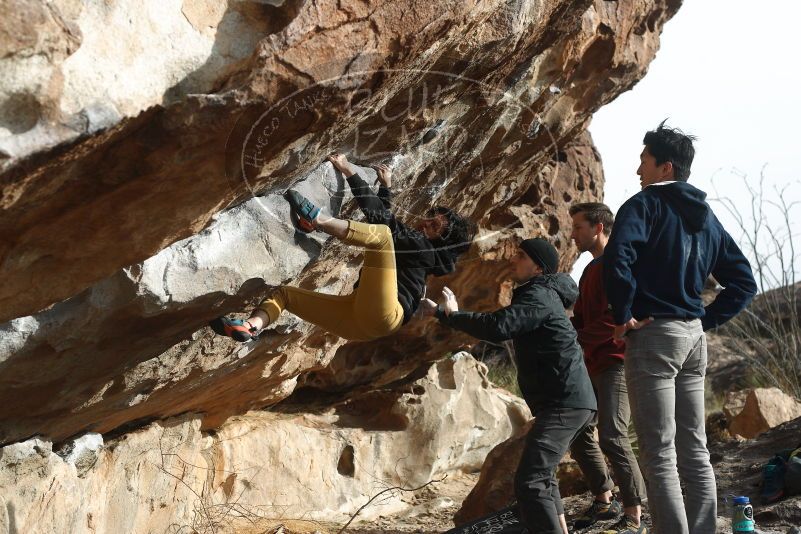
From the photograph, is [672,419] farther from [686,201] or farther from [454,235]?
[454,235]

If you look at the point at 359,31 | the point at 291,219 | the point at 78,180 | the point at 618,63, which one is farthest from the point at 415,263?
the point at 618,63

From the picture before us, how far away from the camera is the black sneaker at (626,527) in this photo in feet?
17.0

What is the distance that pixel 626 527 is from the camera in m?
5.46

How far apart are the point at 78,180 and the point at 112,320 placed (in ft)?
3.67

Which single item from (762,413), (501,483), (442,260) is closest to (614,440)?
(442,260)

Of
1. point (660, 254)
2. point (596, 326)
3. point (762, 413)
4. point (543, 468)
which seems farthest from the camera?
point (762, 413)

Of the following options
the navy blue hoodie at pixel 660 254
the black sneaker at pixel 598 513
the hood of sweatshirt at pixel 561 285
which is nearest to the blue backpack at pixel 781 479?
the black sneaker at pixel 598 513

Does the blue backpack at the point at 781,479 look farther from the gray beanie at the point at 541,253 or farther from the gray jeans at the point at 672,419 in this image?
the gray beanie at the point at 541,253

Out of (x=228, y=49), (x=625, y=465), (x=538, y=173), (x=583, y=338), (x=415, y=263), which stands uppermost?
(x=538, y=173)

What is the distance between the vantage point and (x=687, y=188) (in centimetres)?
428

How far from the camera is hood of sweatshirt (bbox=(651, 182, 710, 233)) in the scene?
14.0ft

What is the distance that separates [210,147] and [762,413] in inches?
268

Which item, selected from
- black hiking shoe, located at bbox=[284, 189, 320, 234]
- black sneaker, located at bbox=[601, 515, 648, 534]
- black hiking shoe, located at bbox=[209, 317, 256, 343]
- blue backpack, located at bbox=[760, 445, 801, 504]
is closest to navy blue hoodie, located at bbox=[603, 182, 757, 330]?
black hiking shoe, located at bbox=[284, 189, 320, 234]

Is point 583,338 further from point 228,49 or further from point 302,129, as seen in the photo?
point 228,49
